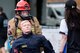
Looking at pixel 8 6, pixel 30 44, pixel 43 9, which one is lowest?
pixel 43 9

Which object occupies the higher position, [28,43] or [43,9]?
[28,43]

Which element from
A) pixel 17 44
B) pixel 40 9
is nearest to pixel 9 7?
pixel 40 9

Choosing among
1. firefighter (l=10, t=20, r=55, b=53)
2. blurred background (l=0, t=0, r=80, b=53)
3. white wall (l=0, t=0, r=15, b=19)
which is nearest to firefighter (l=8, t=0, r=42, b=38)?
firefighter (l=10, t=20, r=55, b=53)

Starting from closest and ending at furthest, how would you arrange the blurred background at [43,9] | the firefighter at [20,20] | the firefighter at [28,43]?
the firefighter at [28,43]
the firefighter at [20,20]
the blurred background at [43,9]

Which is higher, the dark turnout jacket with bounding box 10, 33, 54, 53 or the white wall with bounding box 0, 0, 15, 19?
the dark turnout jacket with bounding box 10, 33, 54, 53

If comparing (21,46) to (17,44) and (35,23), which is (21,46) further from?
(35,23)

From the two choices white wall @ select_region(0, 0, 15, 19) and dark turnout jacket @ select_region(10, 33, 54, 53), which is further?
white wall @ select_region(0, 0, 15, 19)

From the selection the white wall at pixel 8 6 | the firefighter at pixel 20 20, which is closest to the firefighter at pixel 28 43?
the firefighter at pixel 20 20

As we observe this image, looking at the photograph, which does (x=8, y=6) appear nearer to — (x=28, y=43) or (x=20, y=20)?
(x=20, y=20)

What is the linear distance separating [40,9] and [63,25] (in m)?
Result: 9.60

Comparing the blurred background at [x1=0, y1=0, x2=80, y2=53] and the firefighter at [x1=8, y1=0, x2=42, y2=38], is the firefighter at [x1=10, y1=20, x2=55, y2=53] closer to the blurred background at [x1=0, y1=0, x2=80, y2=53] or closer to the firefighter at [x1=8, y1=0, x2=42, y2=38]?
the firefighter at [x1=8, y1=0, x2=42, y2=38]

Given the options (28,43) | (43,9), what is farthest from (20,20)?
(43,9)

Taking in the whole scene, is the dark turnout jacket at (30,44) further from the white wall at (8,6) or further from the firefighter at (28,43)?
the white wall at (8,6)

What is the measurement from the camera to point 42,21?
54.4ft
